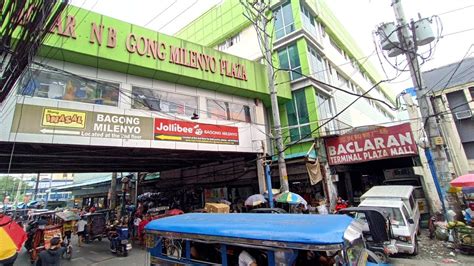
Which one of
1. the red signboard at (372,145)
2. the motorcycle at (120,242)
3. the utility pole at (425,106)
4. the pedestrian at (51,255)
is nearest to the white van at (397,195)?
the utility pole at (425,106)

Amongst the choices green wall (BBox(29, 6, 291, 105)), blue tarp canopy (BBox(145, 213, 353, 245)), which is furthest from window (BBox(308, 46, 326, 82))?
blue tarp canopy (BBox(145, 213, 353, 245))

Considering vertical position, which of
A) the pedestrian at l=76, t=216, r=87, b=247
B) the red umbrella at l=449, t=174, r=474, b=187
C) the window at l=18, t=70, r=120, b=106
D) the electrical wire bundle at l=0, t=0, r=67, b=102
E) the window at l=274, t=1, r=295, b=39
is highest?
the window at l=274, t=1, r=295, b=39

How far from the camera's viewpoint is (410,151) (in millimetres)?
12031

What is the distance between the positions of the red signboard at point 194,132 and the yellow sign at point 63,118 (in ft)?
8.54

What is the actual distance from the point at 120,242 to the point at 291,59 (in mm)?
13908

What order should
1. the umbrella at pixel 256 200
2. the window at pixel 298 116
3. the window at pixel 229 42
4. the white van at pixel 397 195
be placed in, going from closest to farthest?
the white van at pixel 397 195, the umbrella at pixel 256 200, the window at pixel 298 116, the window at pixel 229 42

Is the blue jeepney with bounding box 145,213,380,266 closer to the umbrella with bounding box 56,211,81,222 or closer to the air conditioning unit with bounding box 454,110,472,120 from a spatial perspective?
the umbrella with bounding box 56,211,81,222

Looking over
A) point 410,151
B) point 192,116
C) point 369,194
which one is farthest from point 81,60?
point 410,151

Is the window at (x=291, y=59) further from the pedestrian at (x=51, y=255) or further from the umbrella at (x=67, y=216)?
the umbrella at (x=67, y=216)

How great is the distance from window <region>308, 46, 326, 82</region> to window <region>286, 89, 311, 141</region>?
1716 mm

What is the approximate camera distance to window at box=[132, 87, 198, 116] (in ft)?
34.3

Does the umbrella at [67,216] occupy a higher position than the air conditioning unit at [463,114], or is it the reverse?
the air conditioning unit at [463,114]

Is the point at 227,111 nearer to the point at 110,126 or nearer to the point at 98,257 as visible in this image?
the point at 110,126

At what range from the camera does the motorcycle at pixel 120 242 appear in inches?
399
